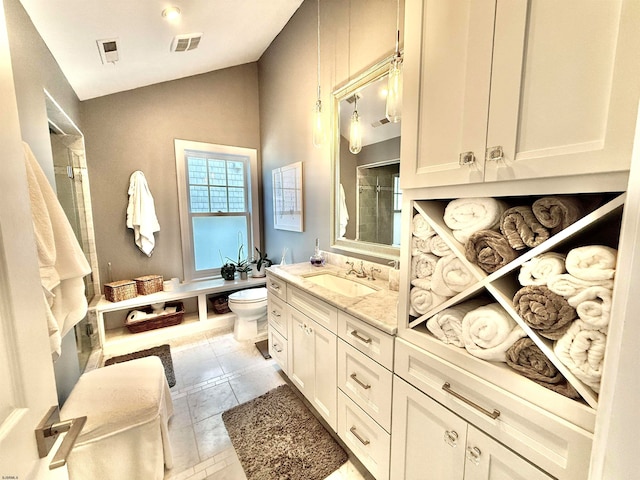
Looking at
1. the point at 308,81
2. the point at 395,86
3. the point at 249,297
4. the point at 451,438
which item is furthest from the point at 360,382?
the point at 308,81

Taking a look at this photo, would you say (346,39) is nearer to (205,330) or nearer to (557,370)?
(557,370)

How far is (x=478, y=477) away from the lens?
882 millimetres

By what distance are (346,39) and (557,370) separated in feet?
7.86

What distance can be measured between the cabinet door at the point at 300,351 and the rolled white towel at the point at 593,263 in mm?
1336

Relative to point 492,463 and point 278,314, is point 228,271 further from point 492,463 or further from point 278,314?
point 492,463

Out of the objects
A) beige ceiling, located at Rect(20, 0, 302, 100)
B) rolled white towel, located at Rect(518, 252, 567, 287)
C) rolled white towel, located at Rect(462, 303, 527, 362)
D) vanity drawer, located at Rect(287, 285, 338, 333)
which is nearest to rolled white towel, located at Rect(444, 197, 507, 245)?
rolled white towel, located at Rect(518, 252, 567, 287)

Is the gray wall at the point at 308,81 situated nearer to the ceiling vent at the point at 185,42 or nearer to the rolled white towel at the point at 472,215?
the ceiling vent at the point at 185,42

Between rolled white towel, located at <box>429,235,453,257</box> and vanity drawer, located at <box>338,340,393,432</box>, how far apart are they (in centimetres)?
59

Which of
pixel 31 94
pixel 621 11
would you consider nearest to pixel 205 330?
pixel 31 94

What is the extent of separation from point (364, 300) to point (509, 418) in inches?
30.1

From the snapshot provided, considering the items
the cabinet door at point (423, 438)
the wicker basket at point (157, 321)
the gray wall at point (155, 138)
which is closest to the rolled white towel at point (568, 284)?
the cabinet door at point (423, 438)

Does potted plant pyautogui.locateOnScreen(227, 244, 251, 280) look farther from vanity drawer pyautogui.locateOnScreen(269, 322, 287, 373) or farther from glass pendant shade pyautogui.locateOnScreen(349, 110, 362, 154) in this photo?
glass pendant shade pyautogui.locateOnScreen(349, 110, 362, 154)

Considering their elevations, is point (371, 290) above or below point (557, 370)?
below

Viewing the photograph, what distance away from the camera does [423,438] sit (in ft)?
3.42
